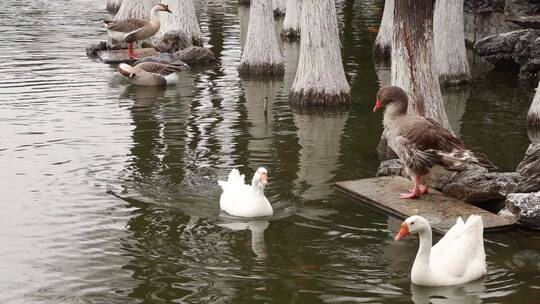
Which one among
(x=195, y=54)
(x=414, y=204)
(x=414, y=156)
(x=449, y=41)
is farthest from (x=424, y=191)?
(x=195, y=54)

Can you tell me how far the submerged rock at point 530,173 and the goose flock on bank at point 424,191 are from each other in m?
0.43

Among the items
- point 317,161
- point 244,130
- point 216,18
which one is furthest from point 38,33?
point 317,161

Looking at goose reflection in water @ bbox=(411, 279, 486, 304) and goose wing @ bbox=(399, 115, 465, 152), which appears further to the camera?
goose wing @ bbox=(399, 115, 465, 152)

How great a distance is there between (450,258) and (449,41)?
1225 cm

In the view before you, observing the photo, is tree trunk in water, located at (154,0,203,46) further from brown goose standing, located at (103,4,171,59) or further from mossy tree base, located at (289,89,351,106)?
mossy tree base, located at (289,89,351,106)

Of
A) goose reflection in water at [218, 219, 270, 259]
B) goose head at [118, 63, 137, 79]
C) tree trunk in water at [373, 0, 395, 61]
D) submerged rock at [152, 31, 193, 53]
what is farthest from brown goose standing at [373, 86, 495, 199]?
submerged rock at [152, 31, 193, 53]

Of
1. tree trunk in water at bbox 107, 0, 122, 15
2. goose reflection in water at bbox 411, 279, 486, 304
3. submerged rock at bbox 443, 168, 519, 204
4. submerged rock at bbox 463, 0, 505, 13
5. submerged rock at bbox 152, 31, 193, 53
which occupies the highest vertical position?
submerged rock at bbox 463, 0, 505, 13

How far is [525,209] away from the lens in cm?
1162

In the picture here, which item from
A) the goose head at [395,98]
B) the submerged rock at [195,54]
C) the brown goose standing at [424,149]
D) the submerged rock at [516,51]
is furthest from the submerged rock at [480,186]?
the submerged rock at [195,54]

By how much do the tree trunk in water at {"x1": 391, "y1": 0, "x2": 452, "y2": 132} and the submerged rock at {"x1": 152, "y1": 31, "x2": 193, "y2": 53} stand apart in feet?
38.7

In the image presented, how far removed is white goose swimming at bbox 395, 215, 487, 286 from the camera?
9.75 m

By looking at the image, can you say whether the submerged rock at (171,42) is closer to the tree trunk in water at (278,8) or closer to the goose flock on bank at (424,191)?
the tree trunk in water at (278,8)

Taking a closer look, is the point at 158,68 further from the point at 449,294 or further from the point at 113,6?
the point at 113,6

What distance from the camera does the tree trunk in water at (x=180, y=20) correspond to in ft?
85.6
